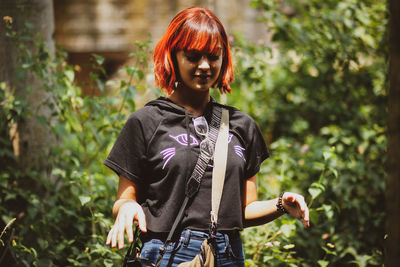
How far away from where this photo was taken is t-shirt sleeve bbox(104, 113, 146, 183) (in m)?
1.94

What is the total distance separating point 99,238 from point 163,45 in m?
1.52

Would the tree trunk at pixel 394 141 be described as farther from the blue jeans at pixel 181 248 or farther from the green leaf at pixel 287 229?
the green leaf at pixel 287 229

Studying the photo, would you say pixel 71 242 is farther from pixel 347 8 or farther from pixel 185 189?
pixel 347 8

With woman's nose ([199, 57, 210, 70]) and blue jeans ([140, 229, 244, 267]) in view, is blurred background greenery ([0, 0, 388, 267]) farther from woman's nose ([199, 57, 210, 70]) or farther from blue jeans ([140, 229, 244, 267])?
woman's nose ([199, 57, 210, 70])

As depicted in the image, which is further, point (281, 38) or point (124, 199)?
point (281, 38)

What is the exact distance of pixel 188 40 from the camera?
196 centimetres

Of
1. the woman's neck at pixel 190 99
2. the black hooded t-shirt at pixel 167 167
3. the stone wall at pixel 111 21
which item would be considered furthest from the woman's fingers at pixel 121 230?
the stone wall at pixel 111 21

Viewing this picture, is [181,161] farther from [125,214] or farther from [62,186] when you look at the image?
[62,186]

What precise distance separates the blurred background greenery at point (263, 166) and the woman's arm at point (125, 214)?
0.85 metres

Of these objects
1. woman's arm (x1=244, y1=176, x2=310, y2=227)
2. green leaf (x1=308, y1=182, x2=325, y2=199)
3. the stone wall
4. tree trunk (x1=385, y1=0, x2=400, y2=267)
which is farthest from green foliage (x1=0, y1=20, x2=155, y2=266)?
the stone wall

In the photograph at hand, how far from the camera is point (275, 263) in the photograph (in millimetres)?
3139

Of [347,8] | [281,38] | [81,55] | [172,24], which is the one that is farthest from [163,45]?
[81,55]

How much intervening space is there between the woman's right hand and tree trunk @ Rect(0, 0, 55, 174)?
1.82 metres

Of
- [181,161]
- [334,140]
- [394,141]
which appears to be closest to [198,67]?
[181,161]
